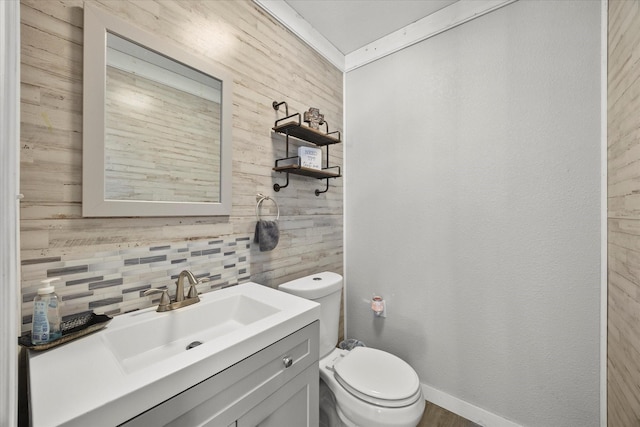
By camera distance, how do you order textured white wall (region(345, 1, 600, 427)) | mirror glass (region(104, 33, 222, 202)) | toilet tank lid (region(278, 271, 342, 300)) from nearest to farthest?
1. mirror glass (region(104, 33, 222, 202))
2. textured white wall (region(345, 1, 600, 427))
3. toilet tank lid (region(278, 271, 342, 300))

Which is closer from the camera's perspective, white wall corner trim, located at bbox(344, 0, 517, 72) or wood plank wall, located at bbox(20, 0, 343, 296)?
wood plank wall, located at bbox(20, 0, 343, 296)

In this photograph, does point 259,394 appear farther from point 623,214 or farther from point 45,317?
point 623,214

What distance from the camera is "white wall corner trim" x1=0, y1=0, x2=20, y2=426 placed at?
35 cm

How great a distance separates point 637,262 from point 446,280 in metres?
0.79

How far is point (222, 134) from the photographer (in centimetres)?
118

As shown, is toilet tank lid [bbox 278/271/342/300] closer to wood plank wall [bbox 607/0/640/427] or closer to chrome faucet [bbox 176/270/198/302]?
chrome faucet [bbox 176/270/198/302]

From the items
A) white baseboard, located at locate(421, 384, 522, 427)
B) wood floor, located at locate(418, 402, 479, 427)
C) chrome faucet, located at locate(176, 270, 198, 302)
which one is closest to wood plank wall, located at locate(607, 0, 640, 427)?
white baseboard, located at locate(421, 384, 522, 427)

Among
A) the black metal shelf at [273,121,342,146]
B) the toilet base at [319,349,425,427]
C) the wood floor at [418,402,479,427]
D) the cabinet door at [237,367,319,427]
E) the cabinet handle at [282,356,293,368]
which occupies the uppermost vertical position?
the black metal shelf at [273,121,342,146]

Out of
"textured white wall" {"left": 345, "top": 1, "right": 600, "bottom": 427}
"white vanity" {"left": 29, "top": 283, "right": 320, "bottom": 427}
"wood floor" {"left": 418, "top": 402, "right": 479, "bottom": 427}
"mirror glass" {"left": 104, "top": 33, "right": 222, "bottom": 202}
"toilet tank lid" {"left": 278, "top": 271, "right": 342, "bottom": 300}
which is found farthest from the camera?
"wood floor" {"left": 418, "top": 402, "right": 479, "bottom": 427}

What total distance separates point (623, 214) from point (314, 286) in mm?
1290

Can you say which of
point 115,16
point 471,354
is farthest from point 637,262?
point 115,16

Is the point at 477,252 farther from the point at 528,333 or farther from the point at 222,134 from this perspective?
the point at 222,134

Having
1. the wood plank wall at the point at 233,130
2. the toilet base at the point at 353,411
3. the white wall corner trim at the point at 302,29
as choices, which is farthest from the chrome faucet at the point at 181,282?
the white wall corner trim at the point at 302,29

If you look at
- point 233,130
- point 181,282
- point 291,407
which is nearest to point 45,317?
point 181,282
